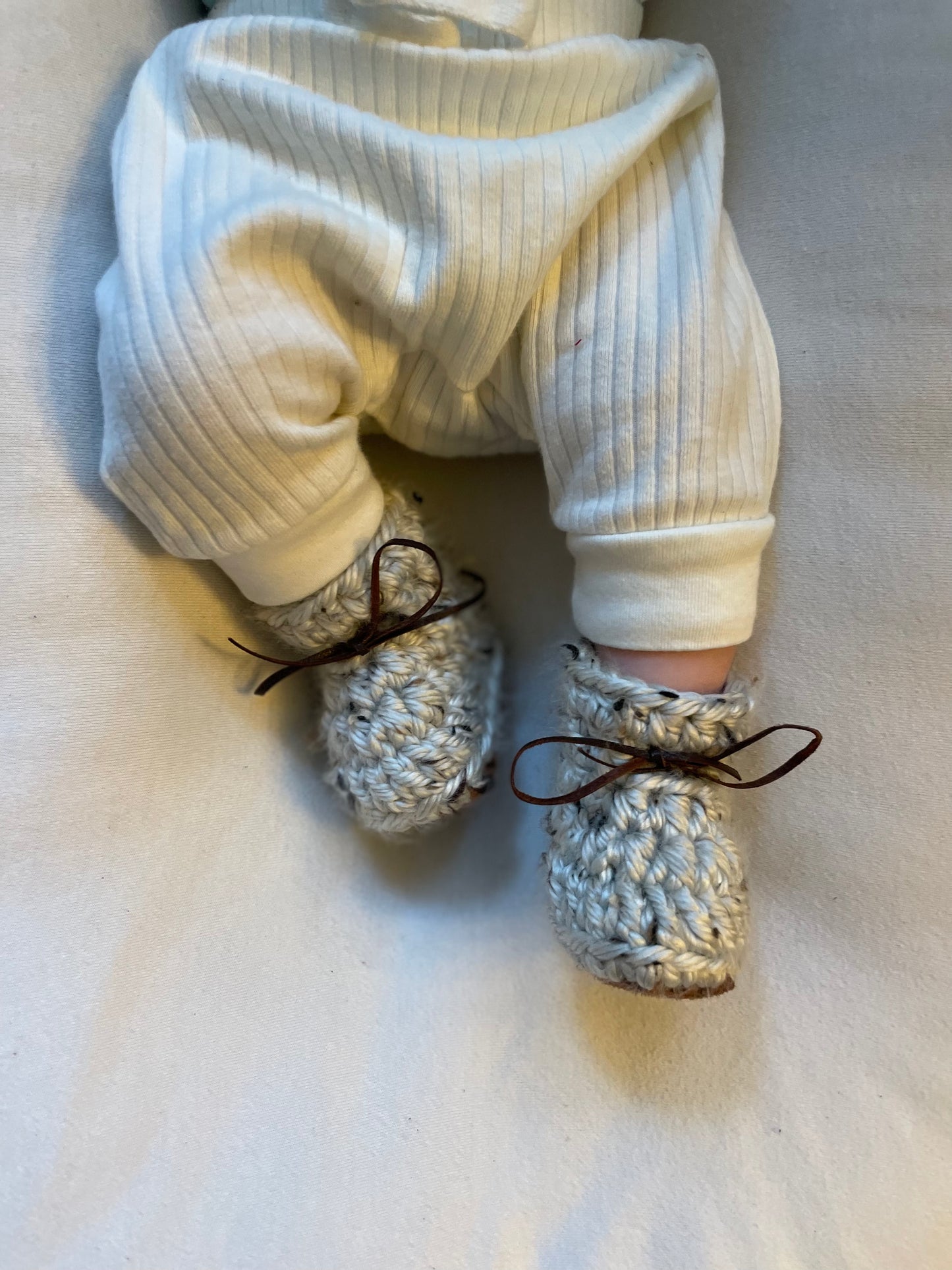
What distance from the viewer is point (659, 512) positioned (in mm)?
589

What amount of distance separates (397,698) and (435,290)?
0.96 ft

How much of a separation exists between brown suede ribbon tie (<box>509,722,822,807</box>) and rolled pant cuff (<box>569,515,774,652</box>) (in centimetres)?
7

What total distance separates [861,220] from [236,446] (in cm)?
47

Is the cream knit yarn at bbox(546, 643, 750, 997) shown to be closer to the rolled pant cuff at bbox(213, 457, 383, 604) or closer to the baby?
the baby

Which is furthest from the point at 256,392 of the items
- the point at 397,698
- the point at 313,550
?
the point at 397,698

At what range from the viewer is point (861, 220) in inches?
25.2

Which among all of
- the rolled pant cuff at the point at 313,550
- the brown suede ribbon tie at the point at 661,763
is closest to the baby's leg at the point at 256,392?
the rolled pant cuff at the point at 313,550

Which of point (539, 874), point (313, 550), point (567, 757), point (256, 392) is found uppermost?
point (256, 392)

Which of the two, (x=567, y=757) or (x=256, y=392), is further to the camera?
(x=567, y=757)

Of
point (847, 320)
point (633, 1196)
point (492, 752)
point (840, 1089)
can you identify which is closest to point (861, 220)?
point (847, 320)

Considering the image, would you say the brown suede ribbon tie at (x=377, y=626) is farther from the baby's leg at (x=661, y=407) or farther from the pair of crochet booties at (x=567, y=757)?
the baby's leg at (x=661, y=407)

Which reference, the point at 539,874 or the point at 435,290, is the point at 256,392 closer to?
the point at 435,290

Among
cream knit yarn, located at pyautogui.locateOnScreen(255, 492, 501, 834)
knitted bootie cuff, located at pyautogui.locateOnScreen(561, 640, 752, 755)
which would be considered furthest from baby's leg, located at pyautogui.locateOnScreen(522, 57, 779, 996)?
cream knit yarn, located at pyautogui.locateOnScreen(255, 492, 501, 834)

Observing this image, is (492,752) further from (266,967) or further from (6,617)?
(6,617)
